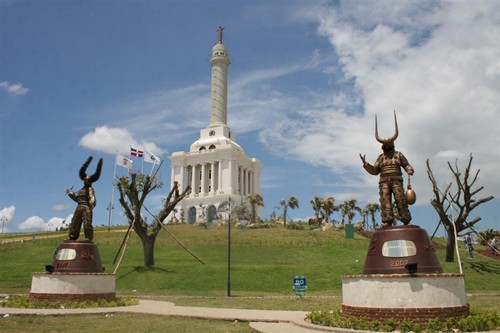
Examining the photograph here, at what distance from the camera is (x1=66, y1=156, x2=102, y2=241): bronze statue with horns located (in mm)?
19906

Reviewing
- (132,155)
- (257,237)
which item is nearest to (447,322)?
(257,237)

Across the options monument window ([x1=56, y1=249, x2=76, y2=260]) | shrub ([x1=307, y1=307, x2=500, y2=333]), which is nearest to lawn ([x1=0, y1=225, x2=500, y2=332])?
shrub ([x1=307, y1=307, x2=500, y2=333])

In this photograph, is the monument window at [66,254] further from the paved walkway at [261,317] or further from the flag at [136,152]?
the flag at [136,152]

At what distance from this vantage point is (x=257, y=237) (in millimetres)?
49719

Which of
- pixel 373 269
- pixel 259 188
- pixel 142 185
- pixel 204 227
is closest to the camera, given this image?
pixel 373 269

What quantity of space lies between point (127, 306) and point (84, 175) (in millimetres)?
6452

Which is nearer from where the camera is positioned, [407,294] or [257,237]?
[407,294]

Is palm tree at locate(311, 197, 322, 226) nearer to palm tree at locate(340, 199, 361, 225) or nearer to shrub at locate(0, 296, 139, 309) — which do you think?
palm tree at locate(340, 199, 361, 225)

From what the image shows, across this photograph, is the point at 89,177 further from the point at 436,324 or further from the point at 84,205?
the point at 436,324

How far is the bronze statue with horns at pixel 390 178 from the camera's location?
13.3 m

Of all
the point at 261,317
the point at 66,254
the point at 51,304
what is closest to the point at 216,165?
the point at 66,254

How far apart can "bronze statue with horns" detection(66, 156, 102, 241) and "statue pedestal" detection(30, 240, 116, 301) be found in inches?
32.1

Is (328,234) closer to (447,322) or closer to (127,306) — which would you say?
(127,306)

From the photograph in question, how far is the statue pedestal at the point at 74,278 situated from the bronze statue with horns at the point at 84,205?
0.81 metres
